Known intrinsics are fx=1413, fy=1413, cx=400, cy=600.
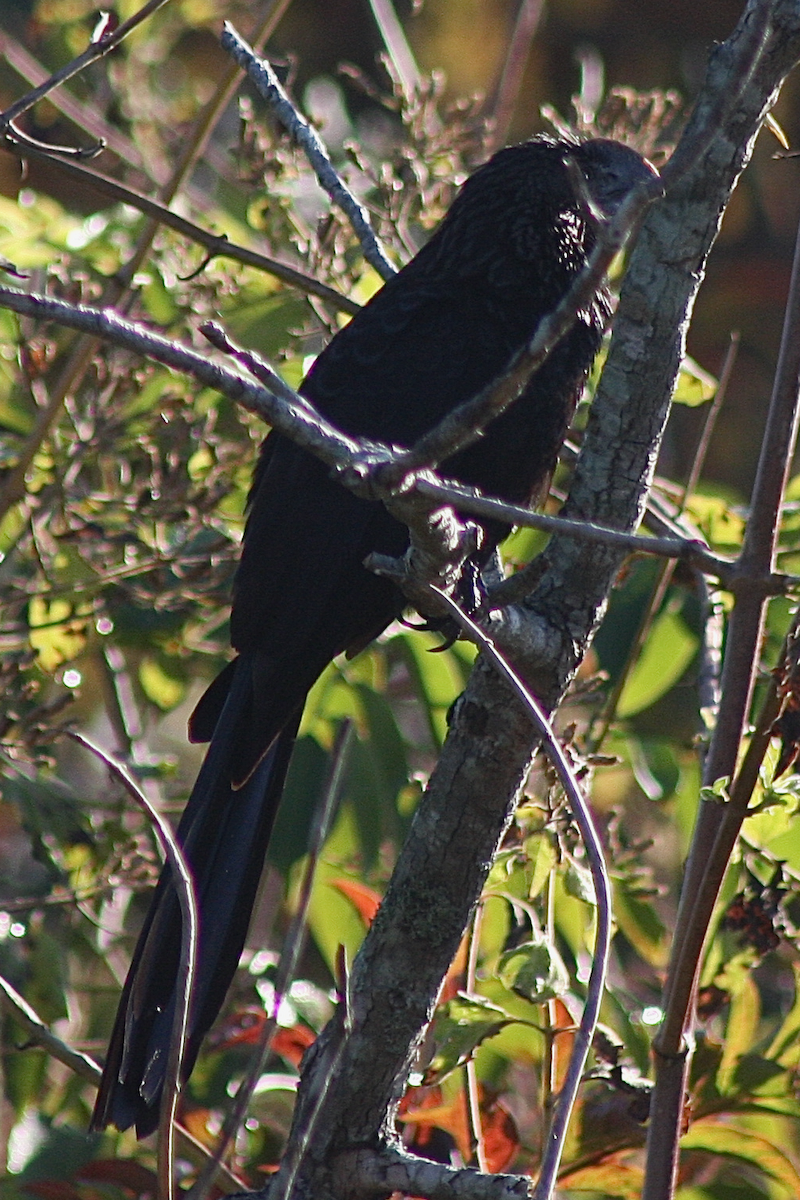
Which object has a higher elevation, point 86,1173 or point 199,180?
point 199,180

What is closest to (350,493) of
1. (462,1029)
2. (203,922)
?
(203,922)

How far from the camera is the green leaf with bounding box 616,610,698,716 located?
2.44 m

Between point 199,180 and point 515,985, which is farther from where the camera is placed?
point 199,180

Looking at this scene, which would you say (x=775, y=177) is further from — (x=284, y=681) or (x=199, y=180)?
(x=284, y=681)

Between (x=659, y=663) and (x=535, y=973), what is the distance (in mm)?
965

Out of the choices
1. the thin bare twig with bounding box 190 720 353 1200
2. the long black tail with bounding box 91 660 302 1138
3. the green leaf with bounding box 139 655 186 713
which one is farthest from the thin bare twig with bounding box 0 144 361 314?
the thin bare twig with bounding box 190 720 353 1200

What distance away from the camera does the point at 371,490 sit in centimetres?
104

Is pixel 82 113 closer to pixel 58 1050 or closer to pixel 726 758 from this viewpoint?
pixel 58 1050

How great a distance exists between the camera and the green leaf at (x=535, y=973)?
5.19 ft

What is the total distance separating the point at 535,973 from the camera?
1598 mm

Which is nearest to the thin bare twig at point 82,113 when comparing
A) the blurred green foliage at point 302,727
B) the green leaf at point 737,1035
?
the blurred green foliage at point 302,727

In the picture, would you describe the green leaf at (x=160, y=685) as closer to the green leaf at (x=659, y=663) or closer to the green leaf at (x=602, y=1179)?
the green leaf at (x=659, y=663)

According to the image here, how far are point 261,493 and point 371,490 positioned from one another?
4.72 feet

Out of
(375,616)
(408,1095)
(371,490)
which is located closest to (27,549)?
(375,616)
